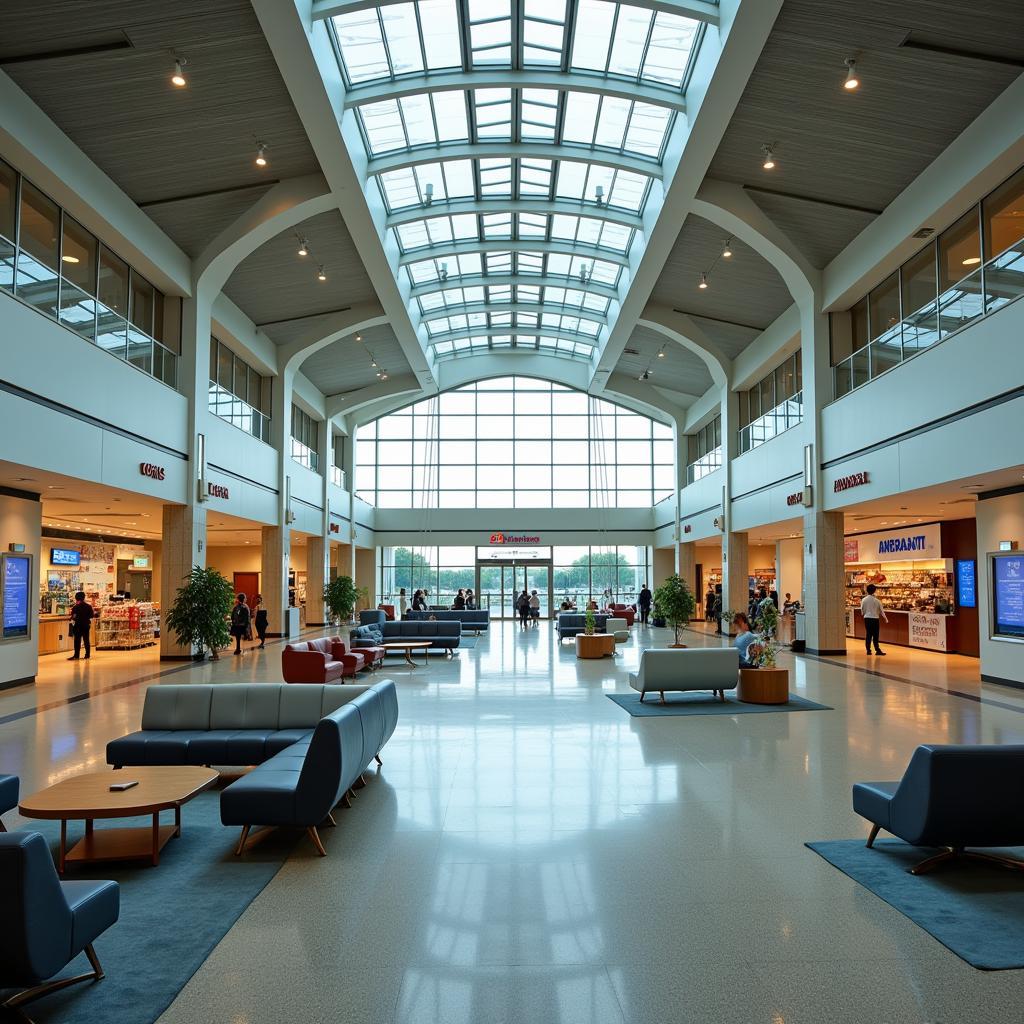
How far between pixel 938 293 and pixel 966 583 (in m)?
6.81

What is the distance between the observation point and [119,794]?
191 inches

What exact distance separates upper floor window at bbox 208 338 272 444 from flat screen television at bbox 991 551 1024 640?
1505 cm

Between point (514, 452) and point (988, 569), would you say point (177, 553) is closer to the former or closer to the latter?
point (988, 569)

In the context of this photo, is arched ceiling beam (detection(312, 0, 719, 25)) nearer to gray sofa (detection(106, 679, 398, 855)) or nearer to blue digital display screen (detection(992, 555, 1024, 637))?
gray sofa (detection(106, 679, 398, 855))

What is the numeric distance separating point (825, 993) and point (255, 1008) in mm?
2253

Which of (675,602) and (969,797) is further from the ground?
(675,602)

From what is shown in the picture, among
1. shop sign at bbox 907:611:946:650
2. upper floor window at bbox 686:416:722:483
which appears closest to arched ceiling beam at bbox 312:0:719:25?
shop sign at bbox 907:611:946:650

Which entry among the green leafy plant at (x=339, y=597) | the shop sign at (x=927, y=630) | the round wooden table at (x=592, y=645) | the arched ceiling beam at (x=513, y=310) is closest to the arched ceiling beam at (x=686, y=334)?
the arched ceiling beam at (x=513, y=310)

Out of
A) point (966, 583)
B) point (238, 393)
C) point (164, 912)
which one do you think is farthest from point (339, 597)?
point (164, 912)

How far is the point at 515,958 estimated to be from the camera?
355cm

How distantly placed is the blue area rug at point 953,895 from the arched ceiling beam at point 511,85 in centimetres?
1078

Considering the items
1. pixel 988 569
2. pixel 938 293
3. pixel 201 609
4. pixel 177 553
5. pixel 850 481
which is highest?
pixel 938 293

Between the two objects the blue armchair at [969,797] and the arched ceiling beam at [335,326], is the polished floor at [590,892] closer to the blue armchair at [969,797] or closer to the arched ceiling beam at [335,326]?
the blue armchair at [969,797]

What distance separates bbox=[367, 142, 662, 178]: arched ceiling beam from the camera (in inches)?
560
